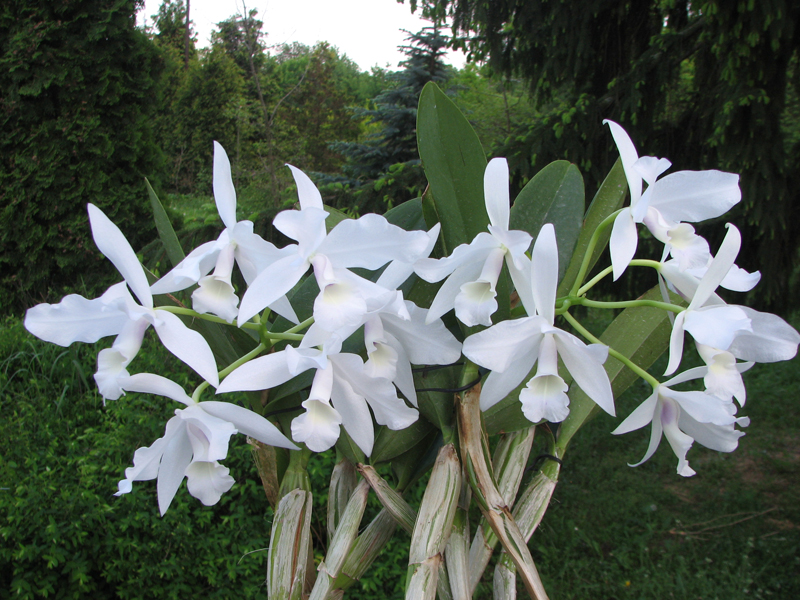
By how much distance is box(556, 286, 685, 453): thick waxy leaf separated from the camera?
570 millimetres

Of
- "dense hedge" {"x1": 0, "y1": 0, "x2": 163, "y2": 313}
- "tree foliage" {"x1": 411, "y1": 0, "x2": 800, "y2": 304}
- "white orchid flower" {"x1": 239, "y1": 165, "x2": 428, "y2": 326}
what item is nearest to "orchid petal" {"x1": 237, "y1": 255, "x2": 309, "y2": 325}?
"white orchid flower" {"x1": 239, "y1": 165, "x2": 428, "y2": 326}

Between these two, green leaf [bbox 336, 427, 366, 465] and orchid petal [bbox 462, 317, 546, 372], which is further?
green leaf [bbox 336, 427, 366, 465]

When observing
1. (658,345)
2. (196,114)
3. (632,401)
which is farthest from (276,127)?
(658,345)

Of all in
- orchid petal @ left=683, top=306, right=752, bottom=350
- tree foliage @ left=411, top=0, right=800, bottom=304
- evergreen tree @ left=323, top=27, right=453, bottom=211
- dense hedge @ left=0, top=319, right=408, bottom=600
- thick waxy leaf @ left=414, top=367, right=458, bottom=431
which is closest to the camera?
orchid petal @ left=683, top=306, right=752, bottom=350

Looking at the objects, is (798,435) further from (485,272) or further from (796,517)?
(485,272)

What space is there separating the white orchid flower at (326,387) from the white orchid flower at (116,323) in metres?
0.03

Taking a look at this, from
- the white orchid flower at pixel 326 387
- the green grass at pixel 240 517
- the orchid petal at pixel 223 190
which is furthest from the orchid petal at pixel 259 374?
the green grass at pixel 240 517

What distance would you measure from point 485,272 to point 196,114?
32.8ft

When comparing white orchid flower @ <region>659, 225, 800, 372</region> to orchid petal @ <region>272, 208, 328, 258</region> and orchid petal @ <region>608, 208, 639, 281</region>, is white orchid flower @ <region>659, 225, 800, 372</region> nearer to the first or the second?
orchid petal @ <region>608, 208, 639, 281</region>

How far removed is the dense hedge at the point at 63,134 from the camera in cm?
341

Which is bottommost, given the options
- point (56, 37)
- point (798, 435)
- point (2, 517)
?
point (798, 435)

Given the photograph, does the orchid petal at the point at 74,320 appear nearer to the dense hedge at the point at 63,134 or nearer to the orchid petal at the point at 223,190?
A: the orchid petal at the point at 223,190

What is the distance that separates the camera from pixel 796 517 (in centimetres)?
213

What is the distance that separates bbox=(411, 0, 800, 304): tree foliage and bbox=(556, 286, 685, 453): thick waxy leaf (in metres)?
1.37
